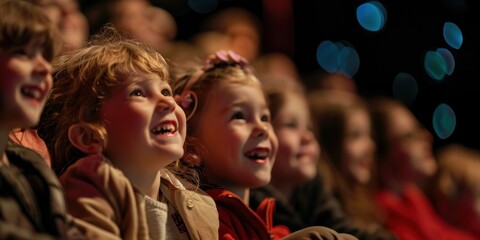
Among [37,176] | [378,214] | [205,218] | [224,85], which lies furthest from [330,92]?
[37,176]

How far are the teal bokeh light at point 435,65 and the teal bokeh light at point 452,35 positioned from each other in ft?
0.31

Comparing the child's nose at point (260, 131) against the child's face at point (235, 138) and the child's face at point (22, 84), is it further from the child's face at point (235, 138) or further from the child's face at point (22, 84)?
the child's face at point (22, 84)

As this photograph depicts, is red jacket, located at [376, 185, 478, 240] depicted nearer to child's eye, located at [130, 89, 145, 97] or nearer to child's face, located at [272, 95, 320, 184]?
child's face, located at [272, 95, 320, 184]

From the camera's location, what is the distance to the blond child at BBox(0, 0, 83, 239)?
181 centimetres

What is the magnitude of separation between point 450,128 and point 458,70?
328 mm

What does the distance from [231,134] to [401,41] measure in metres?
2.81

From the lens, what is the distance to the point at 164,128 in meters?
2.26

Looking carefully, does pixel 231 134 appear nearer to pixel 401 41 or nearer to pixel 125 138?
pixel 125 138

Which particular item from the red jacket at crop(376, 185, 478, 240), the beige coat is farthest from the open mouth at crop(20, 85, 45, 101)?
the red jacket at crop(376, 185, 478, 240)

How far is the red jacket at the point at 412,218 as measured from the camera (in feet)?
13.2

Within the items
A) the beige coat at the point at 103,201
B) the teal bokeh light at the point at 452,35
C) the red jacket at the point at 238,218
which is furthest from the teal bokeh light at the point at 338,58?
the beige coat at the point at 103,201

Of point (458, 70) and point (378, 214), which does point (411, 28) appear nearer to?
point (458, 70)

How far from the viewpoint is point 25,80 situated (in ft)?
6.02

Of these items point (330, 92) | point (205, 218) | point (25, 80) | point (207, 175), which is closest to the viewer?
point (25, 80)
